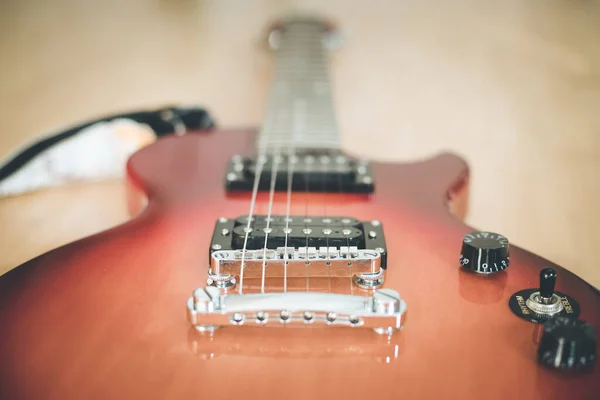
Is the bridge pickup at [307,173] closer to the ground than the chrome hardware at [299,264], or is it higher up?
higher up

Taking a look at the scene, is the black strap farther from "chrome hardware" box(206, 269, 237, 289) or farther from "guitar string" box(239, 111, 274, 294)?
"chrome hardware" box(206, 269, 237, 289)

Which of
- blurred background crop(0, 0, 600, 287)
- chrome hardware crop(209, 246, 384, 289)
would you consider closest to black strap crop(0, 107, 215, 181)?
blurred background crop(0, 0, 600, 287)

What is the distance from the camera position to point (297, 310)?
1.90 feet

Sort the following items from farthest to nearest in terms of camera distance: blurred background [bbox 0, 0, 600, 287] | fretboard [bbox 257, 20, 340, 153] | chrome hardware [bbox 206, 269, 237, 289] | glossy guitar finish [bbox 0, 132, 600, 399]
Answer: blurred background [bbox 0, 0, 600, 287]
fretboard [bbox 257, 20, 340, 153]
chrome hardware [bbox 206, 269, 237, 289]
glossy guitar finish [bbox 0, 132, 600, 399]

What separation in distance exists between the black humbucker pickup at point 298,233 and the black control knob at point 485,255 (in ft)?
0.29

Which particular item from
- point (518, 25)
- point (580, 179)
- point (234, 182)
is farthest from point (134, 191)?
point (518, 25)

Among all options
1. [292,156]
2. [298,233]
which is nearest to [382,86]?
[292,156]

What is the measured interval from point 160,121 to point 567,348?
100 centimetres

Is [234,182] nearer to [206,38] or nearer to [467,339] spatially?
[467,339]

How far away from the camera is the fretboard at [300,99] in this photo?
1.08m

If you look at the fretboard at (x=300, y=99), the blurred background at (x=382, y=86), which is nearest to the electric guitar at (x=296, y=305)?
the fretboard at (x=300, y=99)

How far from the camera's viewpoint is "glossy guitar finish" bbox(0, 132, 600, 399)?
0.52 meters

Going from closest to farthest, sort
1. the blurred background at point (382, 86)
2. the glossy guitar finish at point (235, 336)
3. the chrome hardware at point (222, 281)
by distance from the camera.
Result: 1. the glossy guitar finish at point (235, 336)
2. the chrome hardware at point (222, 281)
3. the blurred background at point (382, 86)

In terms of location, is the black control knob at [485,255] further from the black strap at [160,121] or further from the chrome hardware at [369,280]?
the black strap at [160,121]
